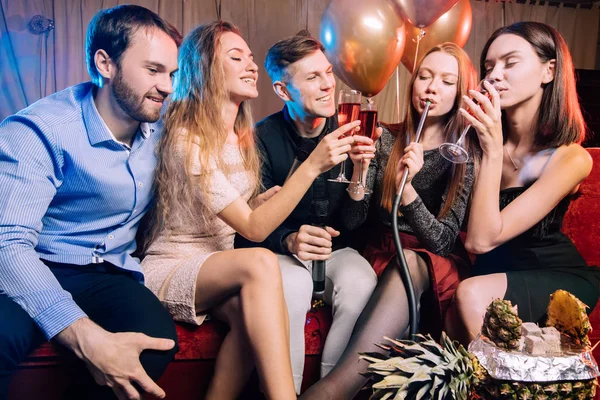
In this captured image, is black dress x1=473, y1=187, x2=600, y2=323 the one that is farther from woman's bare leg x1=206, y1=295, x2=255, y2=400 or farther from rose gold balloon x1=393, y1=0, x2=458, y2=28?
rose gold balloon x1=393, y1=0, x2=458, y2=28

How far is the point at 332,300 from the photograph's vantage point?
6.20 feet

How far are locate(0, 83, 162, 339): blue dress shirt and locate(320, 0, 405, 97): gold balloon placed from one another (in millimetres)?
1435

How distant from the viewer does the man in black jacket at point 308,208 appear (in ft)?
5.87

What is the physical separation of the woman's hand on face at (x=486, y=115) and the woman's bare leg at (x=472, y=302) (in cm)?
43

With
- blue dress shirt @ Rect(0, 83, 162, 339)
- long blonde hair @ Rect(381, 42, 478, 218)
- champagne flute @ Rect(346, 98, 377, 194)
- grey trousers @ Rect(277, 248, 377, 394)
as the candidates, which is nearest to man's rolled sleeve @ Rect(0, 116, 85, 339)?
blue dress shirt @ Rect(0, 83, 162, 339)

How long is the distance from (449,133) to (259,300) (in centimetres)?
104

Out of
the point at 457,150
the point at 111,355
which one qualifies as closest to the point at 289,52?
the point at 457,150

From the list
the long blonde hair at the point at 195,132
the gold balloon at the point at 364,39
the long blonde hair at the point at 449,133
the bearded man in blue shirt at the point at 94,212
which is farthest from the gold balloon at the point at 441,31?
the bearded man in blue shirt at the point at 94,212

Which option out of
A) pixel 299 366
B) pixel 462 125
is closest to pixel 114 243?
pixel 299 366

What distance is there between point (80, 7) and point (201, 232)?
419cm

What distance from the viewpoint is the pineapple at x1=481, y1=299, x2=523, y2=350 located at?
3.99ft

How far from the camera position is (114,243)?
168 centimetres

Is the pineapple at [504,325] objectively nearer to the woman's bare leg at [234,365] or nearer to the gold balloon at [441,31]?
the woman's bare leg at [234,365]

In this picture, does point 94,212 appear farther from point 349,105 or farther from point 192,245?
point 349,105
